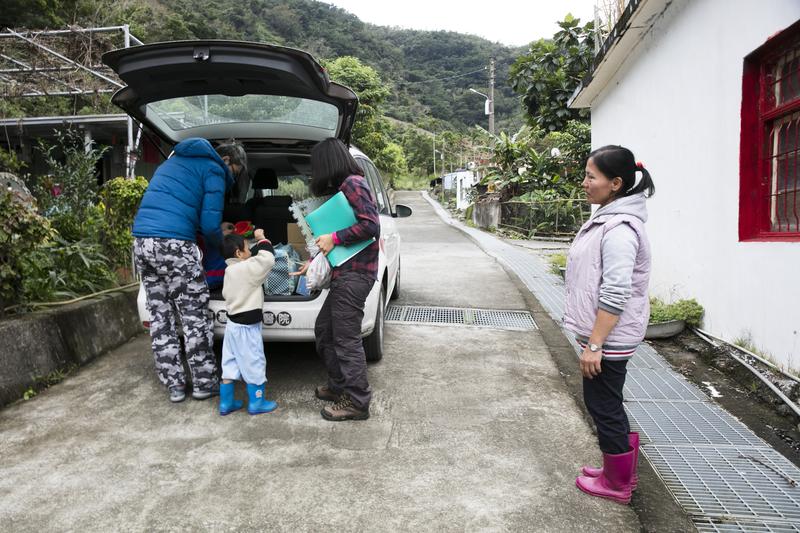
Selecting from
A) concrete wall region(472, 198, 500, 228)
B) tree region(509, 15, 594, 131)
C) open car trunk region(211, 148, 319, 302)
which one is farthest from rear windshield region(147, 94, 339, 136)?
concrete wall region(472, 198, 500, 228)

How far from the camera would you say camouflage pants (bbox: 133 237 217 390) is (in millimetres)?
3371

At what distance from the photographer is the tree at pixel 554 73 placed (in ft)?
52.4

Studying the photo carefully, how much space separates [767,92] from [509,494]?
3459mm

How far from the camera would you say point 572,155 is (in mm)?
17891

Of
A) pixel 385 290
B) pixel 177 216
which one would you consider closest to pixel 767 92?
pixel 385 290

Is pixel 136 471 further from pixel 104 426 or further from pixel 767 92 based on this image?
pixel 767 92

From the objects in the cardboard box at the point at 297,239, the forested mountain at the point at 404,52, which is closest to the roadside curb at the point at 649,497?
the cardboard box at the point at 297,239

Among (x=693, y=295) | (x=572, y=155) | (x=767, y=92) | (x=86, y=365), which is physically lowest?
(x=86, y=365)

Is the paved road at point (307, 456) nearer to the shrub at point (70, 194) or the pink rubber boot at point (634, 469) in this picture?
the pink rubber boot at point (634, 469)

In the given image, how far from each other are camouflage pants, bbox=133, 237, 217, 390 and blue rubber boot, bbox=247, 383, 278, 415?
0.39 m

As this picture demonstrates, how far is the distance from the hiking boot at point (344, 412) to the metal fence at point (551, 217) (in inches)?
510

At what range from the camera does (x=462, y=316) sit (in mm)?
5902

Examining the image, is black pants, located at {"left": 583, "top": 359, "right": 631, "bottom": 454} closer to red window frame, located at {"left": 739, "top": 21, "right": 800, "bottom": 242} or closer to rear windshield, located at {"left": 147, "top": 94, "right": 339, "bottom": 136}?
red window frame, located at {"left": 739, "top": 21, "right": 800, "bottom": 242}

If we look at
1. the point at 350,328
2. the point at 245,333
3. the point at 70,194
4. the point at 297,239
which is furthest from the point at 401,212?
the point at 70,194
